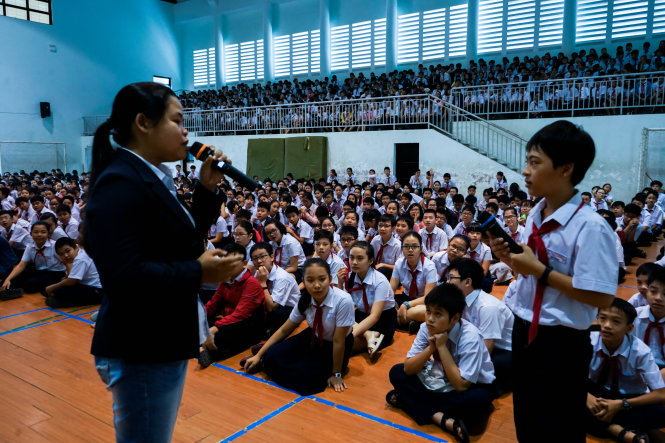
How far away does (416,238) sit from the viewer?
13.7ft

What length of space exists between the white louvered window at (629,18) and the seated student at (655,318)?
11.9 meters

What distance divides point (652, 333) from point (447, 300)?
1.43 metres

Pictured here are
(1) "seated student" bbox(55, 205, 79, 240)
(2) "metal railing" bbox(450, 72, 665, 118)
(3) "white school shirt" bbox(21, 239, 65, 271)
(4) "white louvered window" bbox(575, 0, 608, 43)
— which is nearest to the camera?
(3) "white school shirt" bbox(21, 239, 65, 271)

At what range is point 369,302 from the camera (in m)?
3.95

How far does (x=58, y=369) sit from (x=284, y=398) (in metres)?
1.75

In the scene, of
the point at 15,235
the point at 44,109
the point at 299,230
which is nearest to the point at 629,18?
the point at 299,230

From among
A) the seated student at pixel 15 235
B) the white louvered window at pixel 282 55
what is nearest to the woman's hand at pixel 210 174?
the seated student at pixel 15 235

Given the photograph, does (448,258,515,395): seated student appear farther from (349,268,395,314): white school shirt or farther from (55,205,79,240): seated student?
(55,205,79,240): seated student

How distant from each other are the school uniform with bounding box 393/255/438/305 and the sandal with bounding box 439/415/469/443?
187 cm

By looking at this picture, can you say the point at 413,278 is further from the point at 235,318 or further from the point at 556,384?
the point at 556,384

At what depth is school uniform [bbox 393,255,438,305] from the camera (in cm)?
430

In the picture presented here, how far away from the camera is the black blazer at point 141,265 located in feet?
3.27

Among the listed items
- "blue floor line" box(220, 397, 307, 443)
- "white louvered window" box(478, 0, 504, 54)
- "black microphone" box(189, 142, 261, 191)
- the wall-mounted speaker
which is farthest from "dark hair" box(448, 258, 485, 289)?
the wall-mounted speaker

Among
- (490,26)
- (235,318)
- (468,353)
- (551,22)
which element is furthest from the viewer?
(490,26)
